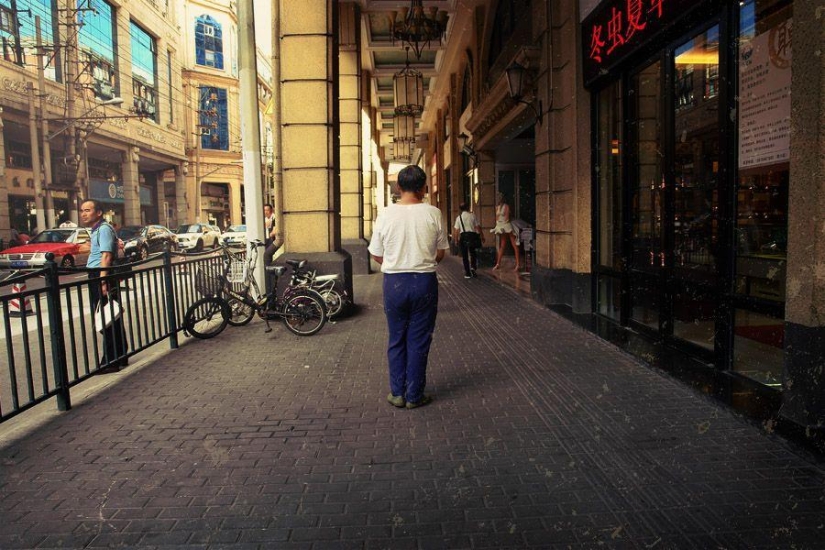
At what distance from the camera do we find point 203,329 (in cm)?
760

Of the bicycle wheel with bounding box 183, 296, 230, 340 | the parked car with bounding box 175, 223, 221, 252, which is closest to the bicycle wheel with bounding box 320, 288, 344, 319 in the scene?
the bicycle wheel with bounding box 183, 296, 230, 340

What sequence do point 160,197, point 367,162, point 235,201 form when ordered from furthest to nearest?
point 235,201
point 160,197
point 367,162

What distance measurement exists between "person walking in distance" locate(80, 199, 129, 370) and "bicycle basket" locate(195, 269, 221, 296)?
159 cm

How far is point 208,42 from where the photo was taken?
5231 cm

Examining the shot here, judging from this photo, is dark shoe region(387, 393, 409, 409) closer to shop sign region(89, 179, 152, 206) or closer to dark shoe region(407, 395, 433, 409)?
dark shoe region(407, 395, 433, 409)

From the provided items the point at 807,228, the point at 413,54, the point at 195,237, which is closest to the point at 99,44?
the point at 195,237

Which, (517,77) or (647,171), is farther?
(517,77)

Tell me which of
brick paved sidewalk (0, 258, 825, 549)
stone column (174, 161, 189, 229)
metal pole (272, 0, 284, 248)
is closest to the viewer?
brick paved sidewalk (0, 258, 825, 549)

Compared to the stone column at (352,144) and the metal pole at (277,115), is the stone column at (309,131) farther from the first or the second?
the stone column at (352,144)

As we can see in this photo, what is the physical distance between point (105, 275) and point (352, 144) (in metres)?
10.8

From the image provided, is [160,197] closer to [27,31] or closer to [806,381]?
[27,31]

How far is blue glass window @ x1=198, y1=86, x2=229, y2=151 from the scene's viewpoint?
51.7 metres

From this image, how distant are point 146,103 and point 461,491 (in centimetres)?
4418

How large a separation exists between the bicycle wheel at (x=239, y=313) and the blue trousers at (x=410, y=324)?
13.1 feet
